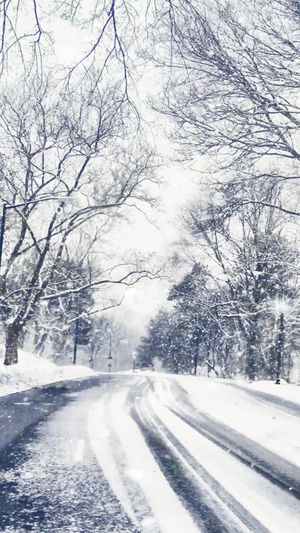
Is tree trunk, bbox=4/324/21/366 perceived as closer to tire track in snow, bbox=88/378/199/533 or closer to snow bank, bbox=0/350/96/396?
snow bank, bbox=0/350/96/396

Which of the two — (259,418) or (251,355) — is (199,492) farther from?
(251,355)

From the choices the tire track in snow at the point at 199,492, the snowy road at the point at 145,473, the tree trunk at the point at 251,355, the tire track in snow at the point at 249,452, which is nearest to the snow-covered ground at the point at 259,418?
the snowy road at the point at 145,473

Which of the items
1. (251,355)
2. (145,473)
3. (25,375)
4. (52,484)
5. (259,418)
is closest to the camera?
(52,484)

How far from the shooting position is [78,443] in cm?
740

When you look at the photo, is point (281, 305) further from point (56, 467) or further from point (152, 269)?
point (56, 467)

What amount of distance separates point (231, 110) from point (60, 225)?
1460cm

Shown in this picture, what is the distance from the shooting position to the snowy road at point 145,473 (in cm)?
Result: 416

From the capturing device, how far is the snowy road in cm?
416

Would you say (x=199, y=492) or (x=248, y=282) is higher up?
(x=248, y=282)

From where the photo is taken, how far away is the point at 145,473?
18.7 ft

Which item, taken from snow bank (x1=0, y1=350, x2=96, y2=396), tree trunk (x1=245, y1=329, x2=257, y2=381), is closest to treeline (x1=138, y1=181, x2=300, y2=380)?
tree trunk (x1=245, y1=329, x2=257, y2=381)

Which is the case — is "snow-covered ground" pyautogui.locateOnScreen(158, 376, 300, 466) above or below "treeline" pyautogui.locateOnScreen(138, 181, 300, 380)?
below

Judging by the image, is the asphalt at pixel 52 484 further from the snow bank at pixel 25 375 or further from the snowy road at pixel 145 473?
the snow bank at pixel 25 375

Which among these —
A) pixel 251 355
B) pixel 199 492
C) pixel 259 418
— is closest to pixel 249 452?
pixel 199 492
